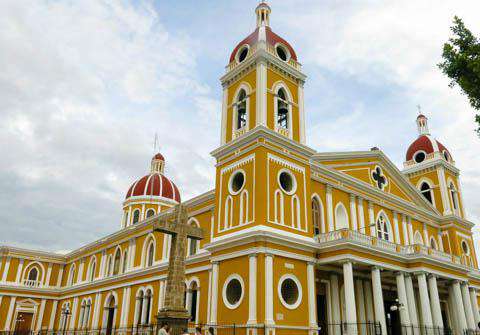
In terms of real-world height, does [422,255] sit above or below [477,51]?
below

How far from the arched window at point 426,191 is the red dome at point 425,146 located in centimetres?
283

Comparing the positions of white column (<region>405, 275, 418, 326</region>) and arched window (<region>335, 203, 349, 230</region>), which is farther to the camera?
arched window (<region>335, 203, 349, 230</region>)

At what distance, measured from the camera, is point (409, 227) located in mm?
29141

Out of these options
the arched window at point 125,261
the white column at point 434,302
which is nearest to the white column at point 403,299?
the white column at point 434,302

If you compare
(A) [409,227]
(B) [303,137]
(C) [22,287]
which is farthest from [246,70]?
(C) [22,287]

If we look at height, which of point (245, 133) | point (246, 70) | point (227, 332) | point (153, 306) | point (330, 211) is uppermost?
point (246, 70)

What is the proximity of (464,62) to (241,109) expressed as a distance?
13.5 metres

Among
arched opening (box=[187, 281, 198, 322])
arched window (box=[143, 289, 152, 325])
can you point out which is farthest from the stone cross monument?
arched window (box=[143, 289, 152, 325])

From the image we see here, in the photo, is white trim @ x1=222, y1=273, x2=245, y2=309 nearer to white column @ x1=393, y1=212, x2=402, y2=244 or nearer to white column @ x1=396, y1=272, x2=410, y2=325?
white column @ x1=396, y1=272, x2=410, y2=325

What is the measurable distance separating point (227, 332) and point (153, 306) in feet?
38.2

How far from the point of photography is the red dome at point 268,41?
2398 cm

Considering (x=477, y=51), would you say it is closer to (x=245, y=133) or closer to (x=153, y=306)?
(x=245, y=133)

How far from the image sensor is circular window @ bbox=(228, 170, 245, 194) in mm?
21623

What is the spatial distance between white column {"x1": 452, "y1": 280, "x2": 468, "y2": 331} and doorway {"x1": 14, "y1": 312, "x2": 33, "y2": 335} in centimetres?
3948
